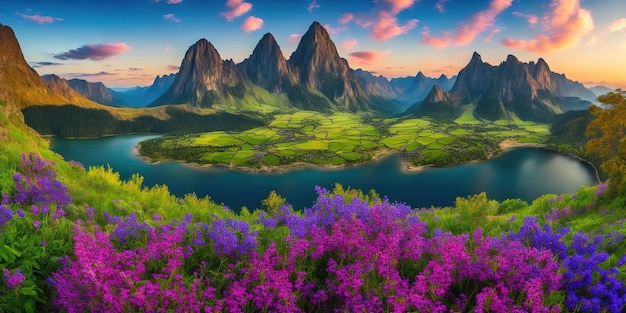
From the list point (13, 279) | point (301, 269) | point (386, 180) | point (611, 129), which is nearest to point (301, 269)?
point (301, 269)

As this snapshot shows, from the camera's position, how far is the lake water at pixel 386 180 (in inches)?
4341

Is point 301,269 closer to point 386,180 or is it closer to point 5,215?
point 5,215

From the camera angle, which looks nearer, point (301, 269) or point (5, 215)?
point (301, 269)

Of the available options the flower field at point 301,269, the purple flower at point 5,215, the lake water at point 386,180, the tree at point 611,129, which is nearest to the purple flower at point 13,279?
the flower field at point 301,269

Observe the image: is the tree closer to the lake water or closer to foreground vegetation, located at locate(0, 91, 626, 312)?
foreground vegetation, located at locate(0, 91, 626, 312)

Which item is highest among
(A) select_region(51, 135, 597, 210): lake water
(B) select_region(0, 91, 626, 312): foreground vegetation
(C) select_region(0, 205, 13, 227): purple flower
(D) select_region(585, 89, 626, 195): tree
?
(D) select_region(585, 89, 626, 195): tree

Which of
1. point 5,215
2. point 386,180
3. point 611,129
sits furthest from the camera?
point 386,180

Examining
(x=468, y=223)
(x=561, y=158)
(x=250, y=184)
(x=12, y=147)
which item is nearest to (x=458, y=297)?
(x=468, y=223)

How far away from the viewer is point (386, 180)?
13038 cm

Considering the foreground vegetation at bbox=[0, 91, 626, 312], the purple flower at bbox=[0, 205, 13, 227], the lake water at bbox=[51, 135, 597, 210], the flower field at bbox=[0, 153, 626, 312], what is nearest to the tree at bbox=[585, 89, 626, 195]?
the flower field at bbox=[0, 153, 626, 312]

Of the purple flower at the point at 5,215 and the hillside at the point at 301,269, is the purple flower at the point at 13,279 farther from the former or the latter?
the purple flower at the point at 5,215

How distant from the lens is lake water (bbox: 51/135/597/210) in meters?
110

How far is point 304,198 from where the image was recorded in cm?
10681

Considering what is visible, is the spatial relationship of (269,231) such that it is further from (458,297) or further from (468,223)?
(468,223)
